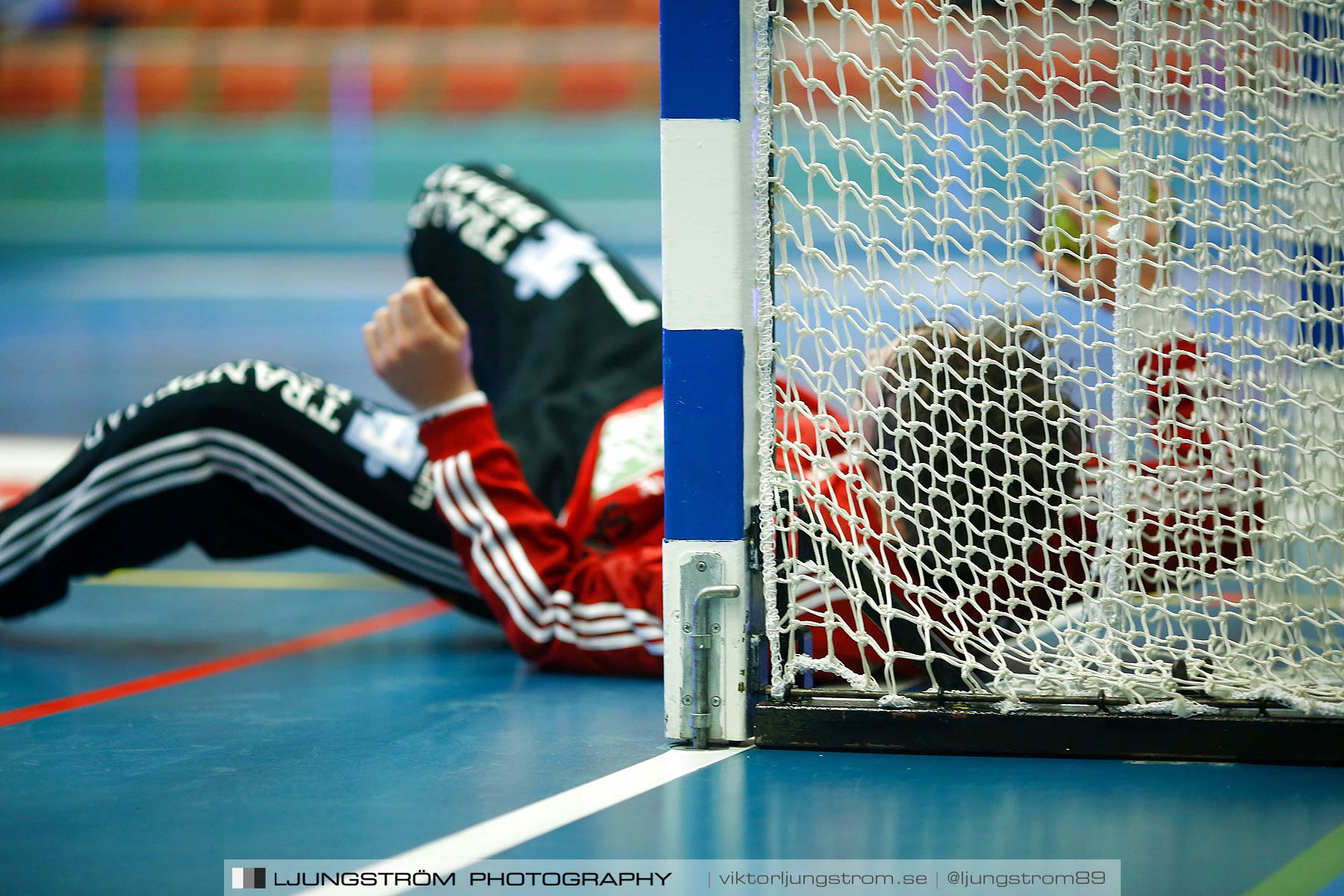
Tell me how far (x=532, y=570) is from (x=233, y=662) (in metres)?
0.52

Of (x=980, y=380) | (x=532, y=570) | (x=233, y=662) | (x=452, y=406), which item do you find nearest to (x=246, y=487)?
(x=233, y=662)

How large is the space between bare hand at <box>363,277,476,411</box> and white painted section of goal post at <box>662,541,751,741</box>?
536 millimetres

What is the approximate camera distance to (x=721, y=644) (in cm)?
161

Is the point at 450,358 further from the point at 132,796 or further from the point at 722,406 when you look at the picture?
the point at 132,796

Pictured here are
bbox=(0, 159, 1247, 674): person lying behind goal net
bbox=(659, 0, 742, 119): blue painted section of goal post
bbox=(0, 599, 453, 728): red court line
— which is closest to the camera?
bbox=(659, 0, 742, 119): blue painted section of goal post

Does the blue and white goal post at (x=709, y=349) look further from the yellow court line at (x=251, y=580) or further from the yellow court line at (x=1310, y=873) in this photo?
the yellow court line at (x=251, y=580)

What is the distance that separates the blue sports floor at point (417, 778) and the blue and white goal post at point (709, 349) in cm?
12

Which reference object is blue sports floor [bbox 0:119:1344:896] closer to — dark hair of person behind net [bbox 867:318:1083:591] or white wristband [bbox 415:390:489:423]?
dark hair of person behind net [bbox 867:318:1083:591]

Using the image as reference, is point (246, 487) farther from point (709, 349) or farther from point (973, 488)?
point (973, 488)

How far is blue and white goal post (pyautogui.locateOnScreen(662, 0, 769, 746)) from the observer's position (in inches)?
61.3

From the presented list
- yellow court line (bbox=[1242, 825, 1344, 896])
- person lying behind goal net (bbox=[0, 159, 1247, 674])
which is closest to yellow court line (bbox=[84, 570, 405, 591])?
person lying behind goal net (bbox=[0, 159, 1247, 674])

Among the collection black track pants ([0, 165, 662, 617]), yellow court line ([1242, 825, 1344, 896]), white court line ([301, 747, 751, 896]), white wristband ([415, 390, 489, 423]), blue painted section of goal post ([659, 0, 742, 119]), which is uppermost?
blue painted section of goal post ([659, 0, 742, 119])

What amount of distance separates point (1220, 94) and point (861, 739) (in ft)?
2.79

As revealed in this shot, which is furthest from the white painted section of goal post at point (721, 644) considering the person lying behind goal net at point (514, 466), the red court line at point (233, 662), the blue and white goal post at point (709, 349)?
the red court line at point (233, 662)
